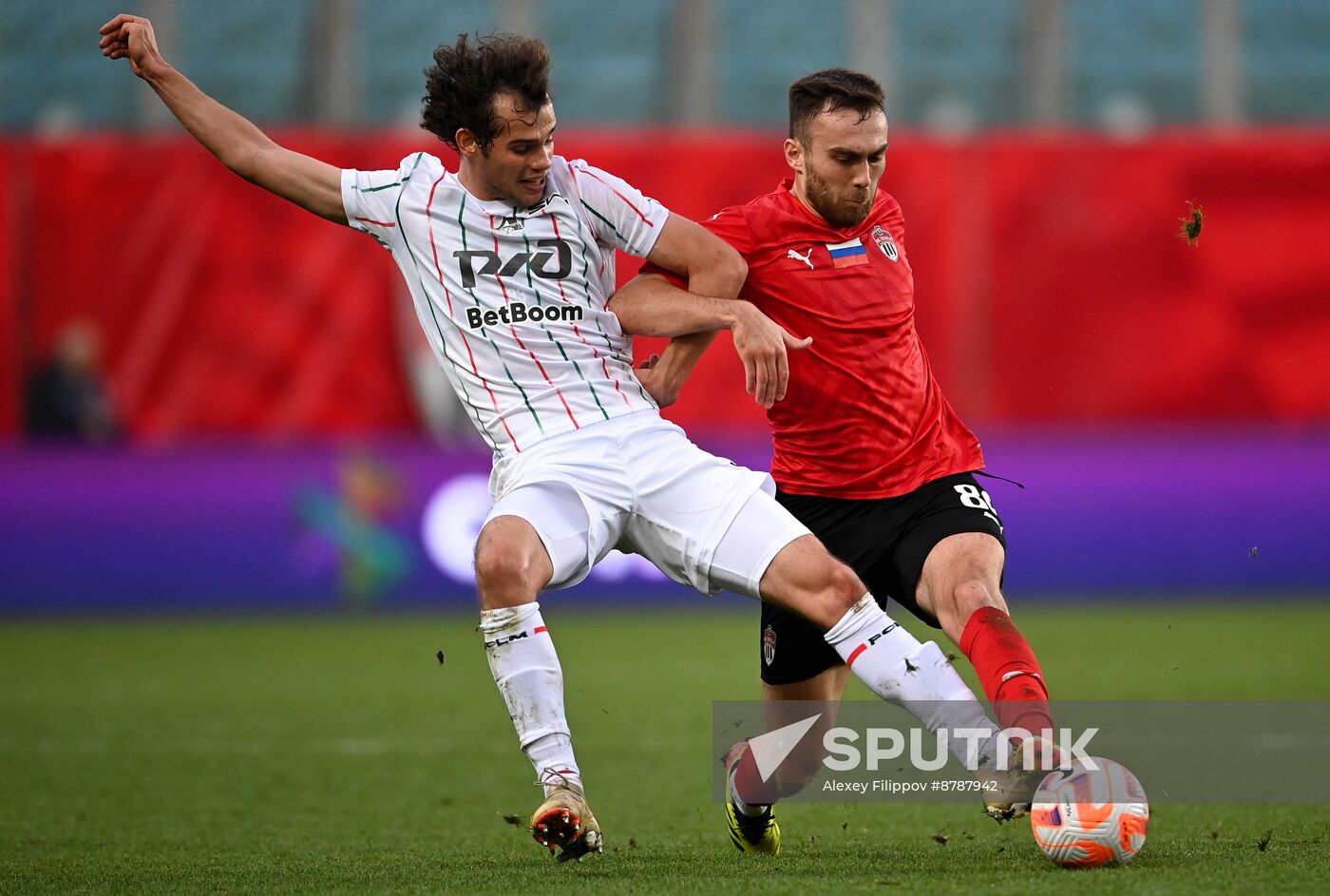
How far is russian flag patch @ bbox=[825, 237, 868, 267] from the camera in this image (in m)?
5.67

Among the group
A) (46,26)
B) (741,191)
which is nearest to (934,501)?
(741,191)

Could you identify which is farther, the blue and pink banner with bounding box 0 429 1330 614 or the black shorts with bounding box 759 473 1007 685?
the blue and pink banner with bounding box 0 429 1330 614

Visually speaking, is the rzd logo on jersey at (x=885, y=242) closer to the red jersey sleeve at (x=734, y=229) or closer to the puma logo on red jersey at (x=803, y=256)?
the puma logo on red jersey at (x=803, y=256)

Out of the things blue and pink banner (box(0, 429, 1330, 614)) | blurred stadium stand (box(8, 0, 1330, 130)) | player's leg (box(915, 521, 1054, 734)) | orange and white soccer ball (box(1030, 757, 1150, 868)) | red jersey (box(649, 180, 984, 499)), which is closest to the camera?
orange and white soccer ball (box(1030, 757, 1150, 868))

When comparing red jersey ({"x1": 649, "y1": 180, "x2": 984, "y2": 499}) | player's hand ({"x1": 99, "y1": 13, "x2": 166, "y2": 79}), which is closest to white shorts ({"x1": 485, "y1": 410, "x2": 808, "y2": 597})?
red jersey ({"x1": 649, "y1": 180, "x2": 984, "y2": 499})

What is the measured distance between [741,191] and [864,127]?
37.6 ft

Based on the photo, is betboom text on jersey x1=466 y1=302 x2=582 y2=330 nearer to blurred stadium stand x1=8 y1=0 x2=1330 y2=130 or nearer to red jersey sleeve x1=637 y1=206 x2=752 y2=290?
red jersey sleeve x1=637 y1=206 x2=752 y2=290

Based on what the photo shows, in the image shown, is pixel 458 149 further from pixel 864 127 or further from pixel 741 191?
pixel 741 191

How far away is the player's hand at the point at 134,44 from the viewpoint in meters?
5.45

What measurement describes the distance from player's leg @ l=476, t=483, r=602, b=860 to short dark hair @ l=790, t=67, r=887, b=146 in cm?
155

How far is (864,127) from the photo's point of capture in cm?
546

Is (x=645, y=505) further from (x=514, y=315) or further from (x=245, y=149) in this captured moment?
(x=245, y=149)

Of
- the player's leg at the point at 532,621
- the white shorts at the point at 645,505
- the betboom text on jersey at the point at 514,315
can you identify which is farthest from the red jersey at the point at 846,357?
the player's leg at the point at 532,621

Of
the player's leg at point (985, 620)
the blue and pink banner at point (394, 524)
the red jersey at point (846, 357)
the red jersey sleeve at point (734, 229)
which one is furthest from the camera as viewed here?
the blue and pink banner at point (394, 524)
